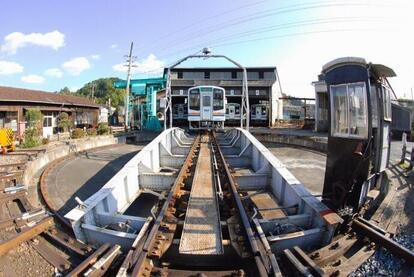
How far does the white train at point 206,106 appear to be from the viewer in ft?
59.2

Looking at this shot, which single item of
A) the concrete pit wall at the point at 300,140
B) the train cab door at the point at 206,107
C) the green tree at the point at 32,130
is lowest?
the concrete pit wall at the point at 300,140

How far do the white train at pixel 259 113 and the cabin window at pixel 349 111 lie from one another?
89.0ft

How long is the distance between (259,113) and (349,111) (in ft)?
90.4

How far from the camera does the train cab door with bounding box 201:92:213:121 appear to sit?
59.1 feet

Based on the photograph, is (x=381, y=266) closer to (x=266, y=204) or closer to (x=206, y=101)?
(x=266, y=204)

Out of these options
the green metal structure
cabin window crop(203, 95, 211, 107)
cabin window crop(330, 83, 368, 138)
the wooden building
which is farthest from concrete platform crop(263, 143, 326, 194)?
the green metal structure

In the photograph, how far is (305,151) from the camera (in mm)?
14812

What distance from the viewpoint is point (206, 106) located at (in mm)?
18109

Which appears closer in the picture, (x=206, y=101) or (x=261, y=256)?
(x=261, y=256)

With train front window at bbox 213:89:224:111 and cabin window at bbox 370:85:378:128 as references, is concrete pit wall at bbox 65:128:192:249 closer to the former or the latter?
cabin window at bbox 370:85:378:128

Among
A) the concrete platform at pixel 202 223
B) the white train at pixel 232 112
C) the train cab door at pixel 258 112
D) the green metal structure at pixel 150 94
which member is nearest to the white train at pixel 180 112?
the green metal structure at pixel 150 94

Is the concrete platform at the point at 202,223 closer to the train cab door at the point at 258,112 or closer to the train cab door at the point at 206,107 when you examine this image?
the train cab door at the point at 206,107

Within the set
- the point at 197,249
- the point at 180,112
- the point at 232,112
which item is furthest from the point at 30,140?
the point at 232,112

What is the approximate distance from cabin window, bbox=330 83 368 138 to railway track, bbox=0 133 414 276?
1.26 m
